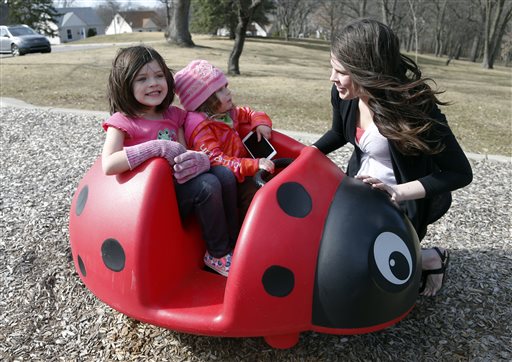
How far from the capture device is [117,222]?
2.28 metres

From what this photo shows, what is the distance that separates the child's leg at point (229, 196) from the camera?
2.53 meters

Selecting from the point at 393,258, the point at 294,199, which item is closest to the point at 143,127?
the point at 294,199

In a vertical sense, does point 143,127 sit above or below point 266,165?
above

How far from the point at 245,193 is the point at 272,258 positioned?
2.35ft

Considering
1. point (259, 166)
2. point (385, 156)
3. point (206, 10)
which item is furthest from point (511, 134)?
point (206, 10)

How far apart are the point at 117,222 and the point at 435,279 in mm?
1914

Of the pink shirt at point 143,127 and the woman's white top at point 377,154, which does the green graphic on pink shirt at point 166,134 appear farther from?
the woman's white top at point 377,154

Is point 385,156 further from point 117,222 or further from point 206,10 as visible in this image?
point 206,10

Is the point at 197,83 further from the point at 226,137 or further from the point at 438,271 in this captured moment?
the point at 438,271

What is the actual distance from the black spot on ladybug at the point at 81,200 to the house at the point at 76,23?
258 feet

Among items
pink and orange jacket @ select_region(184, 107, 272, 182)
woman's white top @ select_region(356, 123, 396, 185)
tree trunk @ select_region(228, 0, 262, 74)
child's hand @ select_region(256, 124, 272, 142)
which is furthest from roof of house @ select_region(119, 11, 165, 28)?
woman's white top @ select_region(356, 123, 396, 185)

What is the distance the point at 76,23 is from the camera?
77.2m

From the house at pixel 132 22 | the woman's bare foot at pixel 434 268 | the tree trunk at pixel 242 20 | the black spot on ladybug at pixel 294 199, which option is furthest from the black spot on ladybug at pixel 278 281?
the house at pixel 132 22

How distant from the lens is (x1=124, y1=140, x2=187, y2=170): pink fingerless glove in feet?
7.71
